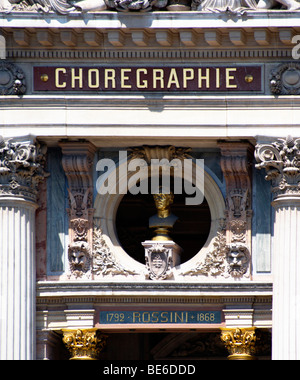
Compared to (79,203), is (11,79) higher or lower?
higher

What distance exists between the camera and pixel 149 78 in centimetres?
3484

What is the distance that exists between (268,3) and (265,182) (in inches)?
146

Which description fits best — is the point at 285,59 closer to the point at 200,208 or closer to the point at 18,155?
the point at 18,155

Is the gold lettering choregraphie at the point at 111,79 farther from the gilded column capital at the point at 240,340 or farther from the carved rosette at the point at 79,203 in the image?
the gilded column capital at the point at 240,340

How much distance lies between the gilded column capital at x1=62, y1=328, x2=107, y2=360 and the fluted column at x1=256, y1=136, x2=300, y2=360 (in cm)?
380

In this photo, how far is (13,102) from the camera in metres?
34.9

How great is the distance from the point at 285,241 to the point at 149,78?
14.3 feet

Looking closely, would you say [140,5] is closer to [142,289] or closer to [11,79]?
[11,79]

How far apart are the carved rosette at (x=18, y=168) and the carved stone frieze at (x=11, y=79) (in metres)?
1.02

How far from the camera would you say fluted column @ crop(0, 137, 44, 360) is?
113 ft

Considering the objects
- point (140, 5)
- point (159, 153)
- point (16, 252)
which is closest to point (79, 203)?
point (16, 252)

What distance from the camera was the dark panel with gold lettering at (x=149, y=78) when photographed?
34.7m

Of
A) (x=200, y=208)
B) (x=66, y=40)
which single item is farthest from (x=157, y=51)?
(x=200, y=208)

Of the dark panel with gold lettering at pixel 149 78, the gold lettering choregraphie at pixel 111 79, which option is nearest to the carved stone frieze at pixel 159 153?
the dark panel with gold lettering at pixel 149 78
